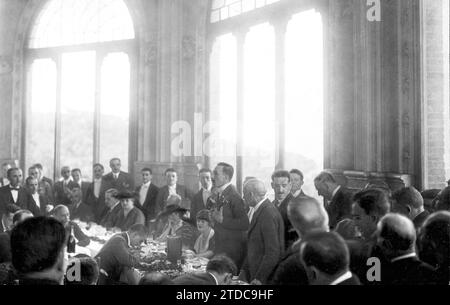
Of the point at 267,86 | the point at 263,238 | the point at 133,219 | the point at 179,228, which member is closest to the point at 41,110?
the point at 267,86

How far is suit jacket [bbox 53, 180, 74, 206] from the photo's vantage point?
7.99 m

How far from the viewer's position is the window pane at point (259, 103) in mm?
8008

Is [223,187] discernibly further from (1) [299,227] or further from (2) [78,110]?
(2) [78,110]

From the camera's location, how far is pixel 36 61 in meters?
10.9

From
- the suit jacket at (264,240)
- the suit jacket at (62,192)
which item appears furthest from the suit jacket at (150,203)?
the suit jacket at (264,240)

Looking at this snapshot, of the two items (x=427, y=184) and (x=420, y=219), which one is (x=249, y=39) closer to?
(x=427, y=184)

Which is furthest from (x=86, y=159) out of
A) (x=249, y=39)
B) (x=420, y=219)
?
(x=420, y=219)

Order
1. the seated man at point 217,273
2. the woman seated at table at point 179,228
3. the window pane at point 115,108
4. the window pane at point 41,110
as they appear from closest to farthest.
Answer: the seated man at point 217,273 → the woman seated at table at point 179,228 → the window pane at point 115,108 → the window pane at point 41,110

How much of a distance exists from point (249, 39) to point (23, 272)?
7020mm

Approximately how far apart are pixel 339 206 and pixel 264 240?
1.46 meters

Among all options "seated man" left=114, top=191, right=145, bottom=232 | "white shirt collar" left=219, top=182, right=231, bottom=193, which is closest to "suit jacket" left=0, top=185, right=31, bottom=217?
"seated man" left=114, top=191, right=145, bottom=232

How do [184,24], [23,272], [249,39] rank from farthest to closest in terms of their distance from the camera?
[184,24]
[249,39]
[23,272]

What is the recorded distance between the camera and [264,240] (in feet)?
11.3

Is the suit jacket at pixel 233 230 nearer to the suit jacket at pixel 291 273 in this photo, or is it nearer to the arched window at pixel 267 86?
the suit jacket at pixel 291 273
